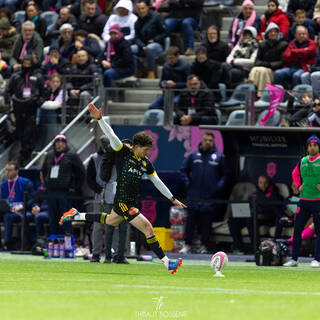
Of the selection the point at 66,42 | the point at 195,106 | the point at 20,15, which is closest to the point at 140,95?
the point at 195,106

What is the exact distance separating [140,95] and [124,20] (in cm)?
220

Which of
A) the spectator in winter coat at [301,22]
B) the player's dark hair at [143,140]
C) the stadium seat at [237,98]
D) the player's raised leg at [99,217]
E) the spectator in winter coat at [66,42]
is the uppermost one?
the spectator in winter coat at [301,22]

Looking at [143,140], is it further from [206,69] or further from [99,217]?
[206,69]

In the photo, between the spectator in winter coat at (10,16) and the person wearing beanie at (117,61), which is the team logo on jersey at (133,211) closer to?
the person wearing beanie at (117,61)

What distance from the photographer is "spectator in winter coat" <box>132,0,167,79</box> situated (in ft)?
79.7

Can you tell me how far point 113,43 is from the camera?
77.3 ft

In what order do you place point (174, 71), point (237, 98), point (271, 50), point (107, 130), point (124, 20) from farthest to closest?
point (124, 20) < point (174, 71) < point (271, 50) < point (237, 98) < point (107, 130)

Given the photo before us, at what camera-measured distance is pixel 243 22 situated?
76.8 ft

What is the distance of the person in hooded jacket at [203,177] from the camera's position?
21016 mm

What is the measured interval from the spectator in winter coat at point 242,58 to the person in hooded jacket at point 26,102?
3982mm

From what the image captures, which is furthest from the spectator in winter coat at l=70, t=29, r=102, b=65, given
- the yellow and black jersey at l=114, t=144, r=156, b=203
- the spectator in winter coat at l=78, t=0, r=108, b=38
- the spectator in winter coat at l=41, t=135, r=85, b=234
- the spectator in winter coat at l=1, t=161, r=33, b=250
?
the yellow and black jersey at l=114, t=144, r=156, b=203

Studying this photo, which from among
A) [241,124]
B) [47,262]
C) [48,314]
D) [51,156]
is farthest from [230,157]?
[48,314]

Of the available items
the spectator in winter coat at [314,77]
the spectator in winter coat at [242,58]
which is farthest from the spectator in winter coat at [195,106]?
the spectator in winter coat at [314,77]

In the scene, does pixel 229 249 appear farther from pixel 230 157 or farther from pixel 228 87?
pixel 228 87
